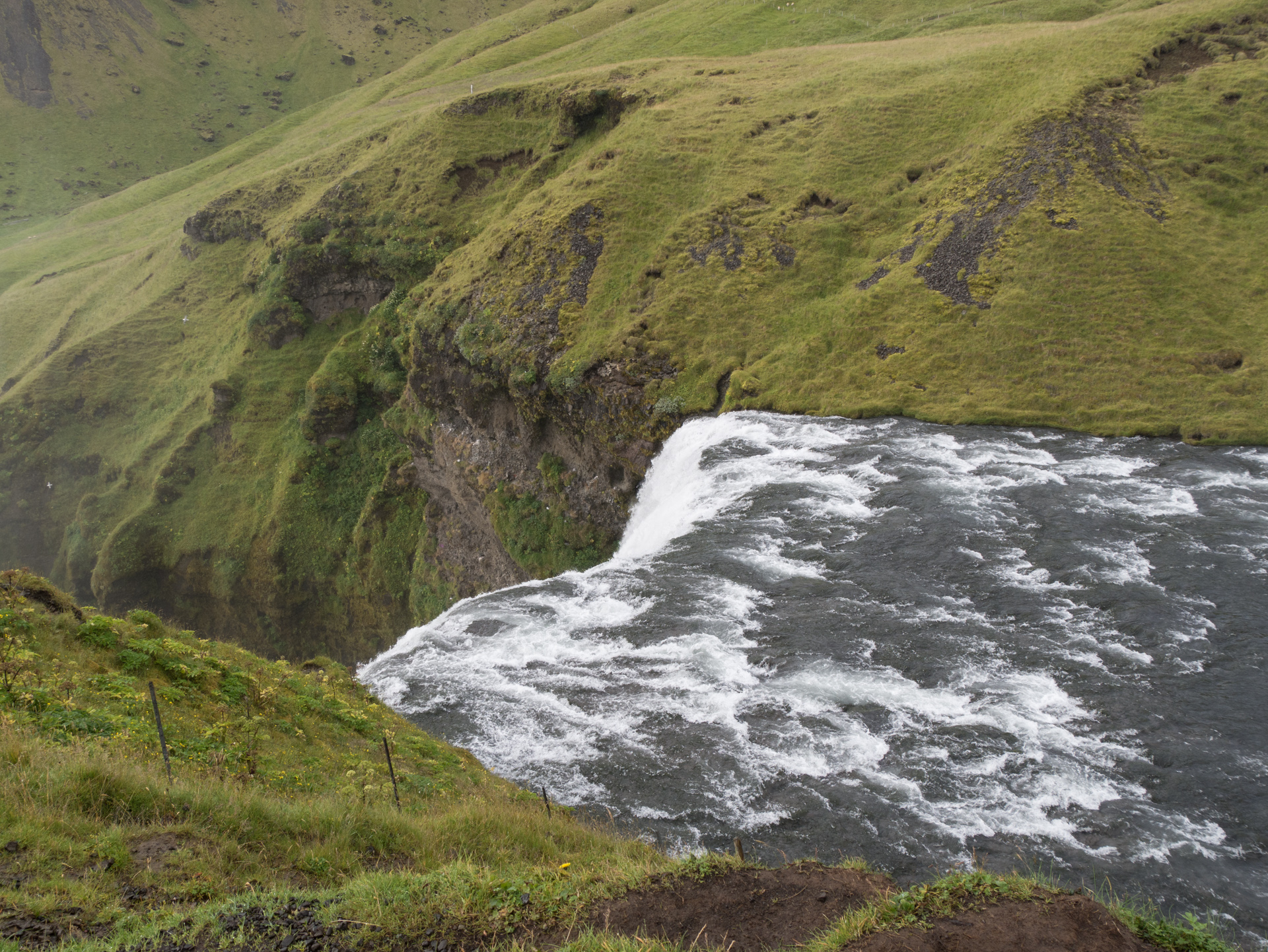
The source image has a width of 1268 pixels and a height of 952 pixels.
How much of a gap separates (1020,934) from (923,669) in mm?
9343

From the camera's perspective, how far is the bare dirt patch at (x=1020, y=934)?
271 inches

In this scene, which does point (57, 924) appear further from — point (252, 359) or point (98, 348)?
point (98, 348)

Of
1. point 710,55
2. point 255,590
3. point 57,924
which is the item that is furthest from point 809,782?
point 710,55

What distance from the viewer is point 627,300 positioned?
126 feet

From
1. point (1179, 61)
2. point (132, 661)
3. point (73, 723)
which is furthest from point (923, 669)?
point (1179, 61)

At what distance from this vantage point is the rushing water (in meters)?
12.2

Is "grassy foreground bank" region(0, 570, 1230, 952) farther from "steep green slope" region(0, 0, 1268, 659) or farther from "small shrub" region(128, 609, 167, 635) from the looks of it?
"steep green slope" region(0, 0, 1268, 659)

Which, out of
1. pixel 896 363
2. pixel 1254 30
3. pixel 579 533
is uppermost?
pixel 1254 30

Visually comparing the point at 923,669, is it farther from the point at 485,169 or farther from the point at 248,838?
the point at 485,169

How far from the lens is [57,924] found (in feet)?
21.9

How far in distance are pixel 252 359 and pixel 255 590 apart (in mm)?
20080

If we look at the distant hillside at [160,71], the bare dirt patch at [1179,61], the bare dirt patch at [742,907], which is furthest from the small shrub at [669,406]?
the distant hillside at [160,71]

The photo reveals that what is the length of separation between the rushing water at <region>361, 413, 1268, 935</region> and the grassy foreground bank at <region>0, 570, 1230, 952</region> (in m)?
2.20

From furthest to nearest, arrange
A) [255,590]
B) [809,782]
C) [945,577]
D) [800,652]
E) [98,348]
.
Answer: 1. [98,348]
2. [255,590]
3. [945,577]
4. [800,652]
5. [809,782]
